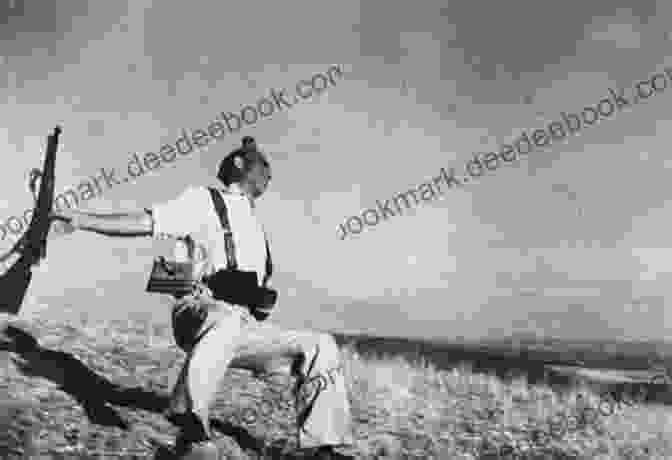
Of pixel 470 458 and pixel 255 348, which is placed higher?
pixel 255 348

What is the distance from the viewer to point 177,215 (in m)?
3.72

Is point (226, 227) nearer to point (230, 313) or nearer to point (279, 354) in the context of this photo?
point (230, 313)

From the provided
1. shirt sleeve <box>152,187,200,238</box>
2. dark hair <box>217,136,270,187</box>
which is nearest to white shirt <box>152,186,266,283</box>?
shirt sleeve <box>152,187,200,238</box>

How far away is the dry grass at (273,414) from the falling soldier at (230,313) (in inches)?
29.3

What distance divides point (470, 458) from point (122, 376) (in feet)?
10.7

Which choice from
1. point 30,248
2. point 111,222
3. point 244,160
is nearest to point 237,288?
point 111,222

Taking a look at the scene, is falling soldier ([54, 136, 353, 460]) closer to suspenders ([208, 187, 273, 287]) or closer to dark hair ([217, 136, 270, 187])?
suspenders ([208, 187, 273, 287])

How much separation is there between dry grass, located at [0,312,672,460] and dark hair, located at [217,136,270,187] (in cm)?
195

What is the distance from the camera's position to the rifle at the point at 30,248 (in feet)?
11.0

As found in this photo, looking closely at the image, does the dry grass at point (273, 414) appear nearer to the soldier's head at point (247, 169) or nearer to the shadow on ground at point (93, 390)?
the shadow on ground at point (93, 390)

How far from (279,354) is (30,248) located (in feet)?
5.61

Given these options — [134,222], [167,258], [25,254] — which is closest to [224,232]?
[167,258]

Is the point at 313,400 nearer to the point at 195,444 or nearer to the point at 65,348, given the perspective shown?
the point at 195,444

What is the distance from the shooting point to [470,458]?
4957mm
